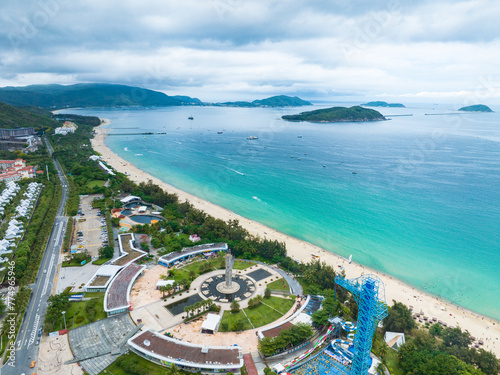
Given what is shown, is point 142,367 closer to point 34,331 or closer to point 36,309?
point 34,331

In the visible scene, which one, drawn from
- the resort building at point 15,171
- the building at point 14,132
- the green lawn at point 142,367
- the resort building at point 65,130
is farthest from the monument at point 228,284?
the resort building at point 65,130

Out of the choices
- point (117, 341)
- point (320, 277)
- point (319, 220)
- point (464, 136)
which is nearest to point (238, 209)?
point (319, 220)

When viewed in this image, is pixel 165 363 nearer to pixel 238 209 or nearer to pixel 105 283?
pixel 105 283

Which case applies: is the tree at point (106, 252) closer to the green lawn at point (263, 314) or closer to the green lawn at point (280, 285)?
the green lawn at point (263, 314)

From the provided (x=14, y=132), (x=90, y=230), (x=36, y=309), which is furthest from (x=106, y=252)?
(x=14, y=132)

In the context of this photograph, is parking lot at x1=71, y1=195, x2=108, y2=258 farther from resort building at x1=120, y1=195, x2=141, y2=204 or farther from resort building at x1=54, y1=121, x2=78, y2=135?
resort building at x1=54, y1=121, x2=78, y2=135

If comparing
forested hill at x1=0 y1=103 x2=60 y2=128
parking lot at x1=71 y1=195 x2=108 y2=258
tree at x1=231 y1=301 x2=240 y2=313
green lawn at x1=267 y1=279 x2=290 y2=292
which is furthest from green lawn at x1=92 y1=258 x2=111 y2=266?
forested hill at x1=0 y1=103 x2=60 y2=128
